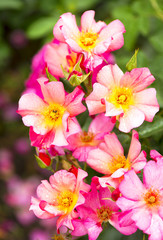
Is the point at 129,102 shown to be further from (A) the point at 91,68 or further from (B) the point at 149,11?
(B) the point at 149,11

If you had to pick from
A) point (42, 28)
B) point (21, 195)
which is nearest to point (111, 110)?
point (42, 28)

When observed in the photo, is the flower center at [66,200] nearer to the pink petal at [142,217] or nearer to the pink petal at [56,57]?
the pink petal at [142,217]

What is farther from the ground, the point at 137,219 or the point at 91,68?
the point at 91,68

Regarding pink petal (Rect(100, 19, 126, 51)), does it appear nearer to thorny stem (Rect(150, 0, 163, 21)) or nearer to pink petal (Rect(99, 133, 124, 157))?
pink petal (Rect(99, 133, 124, 157))

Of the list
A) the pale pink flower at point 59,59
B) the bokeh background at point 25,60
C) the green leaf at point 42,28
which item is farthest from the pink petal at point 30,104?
the green leaf at point 42,28

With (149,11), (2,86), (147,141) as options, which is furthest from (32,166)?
(147,141)

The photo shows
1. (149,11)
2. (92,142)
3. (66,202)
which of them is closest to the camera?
(66,202)

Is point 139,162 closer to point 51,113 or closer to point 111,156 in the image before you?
point 111,156
